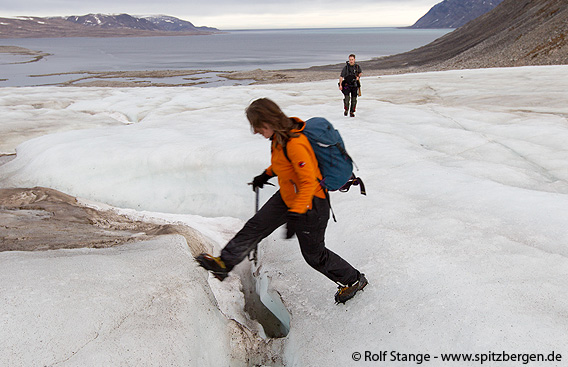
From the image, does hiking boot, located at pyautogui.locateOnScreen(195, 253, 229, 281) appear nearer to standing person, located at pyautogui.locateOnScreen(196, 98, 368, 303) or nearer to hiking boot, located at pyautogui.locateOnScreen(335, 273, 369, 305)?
standing person, located at pyautogui.locateOnScreen(196, 98, 368, 303)

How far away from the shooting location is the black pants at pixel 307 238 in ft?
11.1

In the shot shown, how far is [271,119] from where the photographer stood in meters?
3.07

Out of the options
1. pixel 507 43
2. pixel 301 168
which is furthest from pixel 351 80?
pixel 507 43

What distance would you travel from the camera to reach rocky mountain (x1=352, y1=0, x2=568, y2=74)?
3291cm

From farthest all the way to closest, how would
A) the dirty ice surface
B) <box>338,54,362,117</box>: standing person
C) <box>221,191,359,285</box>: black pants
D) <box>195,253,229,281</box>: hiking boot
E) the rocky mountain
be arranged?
the rocky mountain, <box>338,54,362,117</box>: standing person, <box>195,253,229,281</box>: hiking boot, <box>221,191,359,285</box>: black pants, the dirty ice surface

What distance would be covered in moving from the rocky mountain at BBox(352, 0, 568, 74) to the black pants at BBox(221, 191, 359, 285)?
3410 centimetres

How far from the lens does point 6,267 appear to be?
371 centimetres

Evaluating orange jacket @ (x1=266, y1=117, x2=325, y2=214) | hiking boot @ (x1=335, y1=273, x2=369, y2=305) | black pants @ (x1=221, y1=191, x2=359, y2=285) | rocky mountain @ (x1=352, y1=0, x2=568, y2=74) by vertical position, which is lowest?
hiking boot @ (x1=335, y1=273, x2=369, y2=305)

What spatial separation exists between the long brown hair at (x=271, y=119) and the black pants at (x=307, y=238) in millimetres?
622

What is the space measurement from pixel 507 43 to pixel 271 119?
46225 mm

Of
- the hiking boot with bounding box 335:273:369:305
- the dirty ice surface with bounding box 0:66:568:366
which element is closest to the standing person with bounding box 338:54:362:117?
the dirty ice surface with bounding box 0:66:568:366

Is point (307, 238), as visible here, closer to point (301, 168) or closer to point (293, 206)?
point (293, 206)

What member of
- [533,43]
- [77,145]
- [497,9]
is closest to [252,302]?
[77,145]

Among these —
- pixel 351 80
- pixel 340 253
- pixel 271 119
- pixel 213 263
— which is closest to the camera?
pixel 271 119
